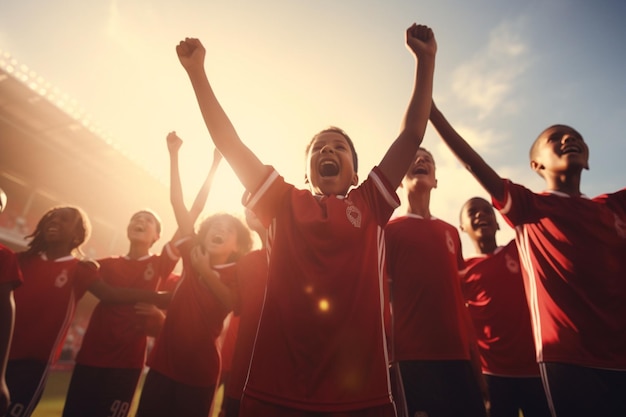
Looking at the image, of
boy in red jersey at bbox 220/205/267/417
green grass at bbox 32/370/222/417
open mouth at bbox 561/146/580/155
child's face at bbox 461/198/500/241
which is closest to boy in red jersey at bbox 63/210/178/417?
boy in red jersey at bbox 220/205/267/417

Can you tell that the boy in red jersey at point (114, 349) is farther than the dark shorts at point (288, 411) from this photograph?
Yes

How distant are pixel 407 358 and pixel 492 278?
2.01 meters

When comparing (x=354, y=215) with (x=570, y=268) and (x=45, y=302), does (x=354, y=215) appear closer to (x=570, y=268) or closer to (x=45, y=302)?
(x=570, y=268)

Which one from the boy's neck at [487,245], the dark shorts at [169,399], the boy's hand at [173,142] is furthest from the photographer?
the boy's neck at [487,245]

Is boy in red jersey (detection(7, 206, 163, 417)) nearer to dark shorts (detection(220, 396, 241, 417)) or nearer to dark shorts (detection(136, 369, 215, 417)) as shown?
dark shorts (detection(136, 369, 215, 417))

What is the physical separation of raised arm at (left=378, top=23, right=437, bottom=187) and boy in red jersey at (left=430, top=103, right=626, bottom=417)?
0.65 metres

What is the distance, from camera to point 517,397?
3.40 meters

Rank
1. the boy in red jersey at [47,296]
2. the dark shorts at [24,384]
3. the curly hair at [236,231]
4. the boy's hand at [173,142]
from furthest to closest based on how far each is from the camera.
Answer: the curly hair at [236,231] → the boy's hand at [173,142] → the boy in red jersey at [47,296] → the dark shorts at [24,384]

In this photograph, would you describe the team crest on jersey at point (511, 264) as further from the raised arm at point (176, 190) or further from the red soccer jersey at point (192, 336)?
the raised arm at point (176, 190)

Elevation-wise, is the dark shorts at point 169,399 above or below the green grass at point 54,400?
above

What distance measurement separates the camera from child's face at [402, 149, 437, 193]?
3510mm

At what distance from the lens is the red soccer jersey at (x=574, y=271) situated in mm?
1962

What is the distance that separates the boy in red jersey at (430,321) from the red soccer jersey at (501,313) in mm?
1057

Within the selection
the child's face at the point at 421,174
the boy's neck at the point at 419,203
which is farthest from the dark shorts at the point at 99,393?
the child's face at the point at 421,174
